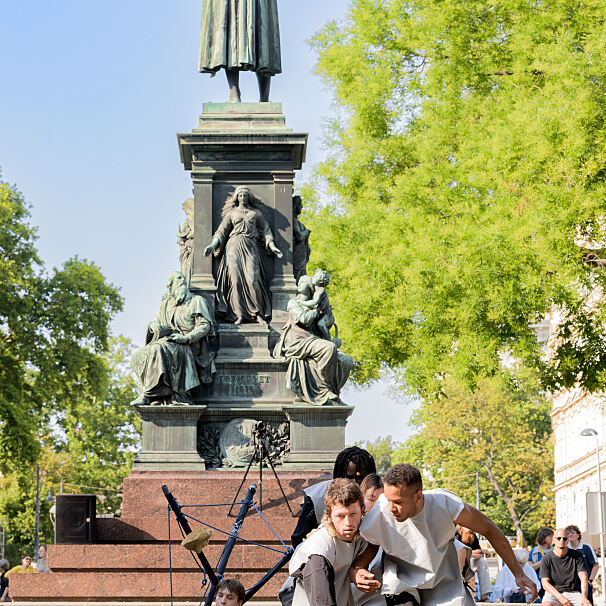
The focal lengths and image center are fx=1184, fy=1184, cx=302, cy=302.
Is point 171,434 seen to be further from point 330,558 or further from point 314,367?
point 330,558

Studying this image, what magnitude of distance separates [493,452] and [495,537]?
58.9 m

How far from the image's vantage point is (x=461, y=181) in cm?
2203

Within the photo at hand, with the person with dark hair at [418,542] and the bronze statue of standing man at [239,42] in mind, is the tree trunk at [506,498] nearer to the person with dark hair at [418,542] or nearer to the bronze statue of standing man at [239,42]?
the bronze statue of standing man at [239,42]

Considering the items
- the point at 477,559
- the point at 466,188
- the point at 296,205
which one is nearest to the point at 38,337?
the point at 466,188

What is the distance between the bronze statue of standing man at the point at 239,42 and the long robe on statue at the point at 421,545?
10.3 metres

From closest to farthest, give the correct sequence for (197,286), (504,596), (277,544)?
1. (277,544)
2. (504,596)
3. (197,286)

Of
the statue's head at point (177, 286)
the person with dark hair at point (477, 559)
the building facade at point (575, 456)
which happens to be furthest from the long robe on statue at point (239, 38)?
the building facade at point (575, 456)

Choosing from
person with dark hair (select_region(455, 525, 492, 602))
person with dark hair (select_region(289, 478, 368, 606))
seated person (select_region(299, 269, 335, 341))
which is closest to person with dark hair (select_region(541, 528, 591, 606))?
person with dark hair (select_region(455, 525, 492, 602))

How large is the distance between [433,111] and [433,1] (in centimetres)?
234

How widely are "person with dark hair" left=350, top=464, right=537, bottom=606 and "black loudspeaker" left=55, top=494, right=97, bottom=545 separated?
653 centimetres

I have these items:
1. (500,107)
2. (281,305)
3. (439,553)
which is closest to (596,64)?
(500,107)

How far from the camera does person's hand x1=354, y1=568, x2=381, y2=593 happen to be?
5914mm

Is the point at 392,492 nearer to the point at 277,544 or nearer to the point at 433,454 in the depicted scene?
the point at 277,544

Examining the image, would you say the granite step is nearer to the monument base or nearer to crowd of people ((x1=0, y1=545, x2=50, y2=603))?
the monument base
